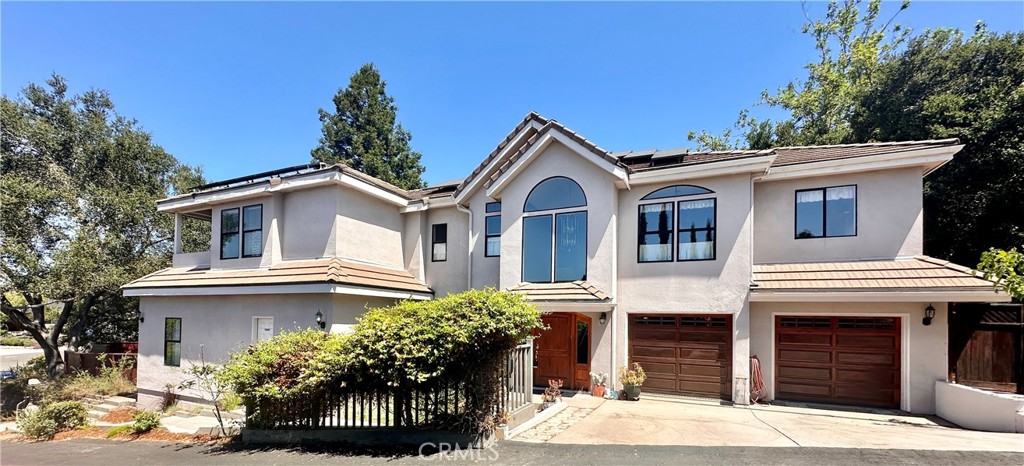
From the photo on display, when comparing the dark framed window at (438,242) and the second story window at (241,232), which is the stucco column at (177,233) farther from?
the dark framed window at (438,242)

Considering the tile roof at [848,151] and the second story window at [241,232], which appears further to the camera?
the second story window at [241,232]

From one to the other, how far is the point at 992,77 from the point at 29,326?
37.4 meters

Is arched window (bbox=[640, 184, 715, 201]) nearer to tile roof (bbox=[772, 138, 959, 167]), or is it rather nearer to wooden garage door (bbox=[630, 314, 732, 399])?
tile roof (bbox=[772, 138, 959, 167])

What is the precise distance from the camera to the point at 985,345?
985cm

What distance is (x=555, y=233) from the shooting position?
1263 centimetres

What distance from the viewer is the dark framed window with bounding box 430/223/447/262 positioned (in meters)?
15.4

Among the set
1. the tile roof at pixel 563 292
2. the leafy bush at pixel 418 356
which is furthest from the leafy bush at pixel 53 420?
the tile roof at pixel 563 292

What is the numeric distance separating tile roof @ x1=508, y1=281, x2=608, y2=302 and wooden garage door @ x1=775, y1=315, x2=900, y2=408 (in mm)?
4467

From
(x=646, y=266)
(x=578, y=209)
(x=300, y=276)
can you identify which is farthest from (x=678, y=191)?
(x=300, y=276)

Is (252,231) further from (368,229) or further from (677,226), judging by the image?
(677,226)

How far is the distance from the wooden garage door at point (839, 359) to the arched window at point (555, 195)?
5772mm

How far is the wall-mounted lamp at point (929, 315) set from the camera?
31.9ft

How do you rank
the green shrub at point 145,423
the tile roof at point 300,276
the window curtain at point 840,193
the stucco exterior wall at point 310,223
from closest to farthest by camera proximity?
the green shrub at point 145,423
the window curtain at point 840,193
the tile roof at point 300,276
the stucco exterior wall at point 310,223

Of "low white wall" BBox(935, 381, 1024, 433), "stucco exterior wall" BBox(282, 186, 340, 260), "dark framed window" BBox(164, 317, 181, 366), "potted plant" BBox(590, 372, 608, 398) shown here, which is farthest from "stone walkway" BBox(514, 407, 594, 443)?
"dark framed window" BBox(164, 317, 181, 366)
